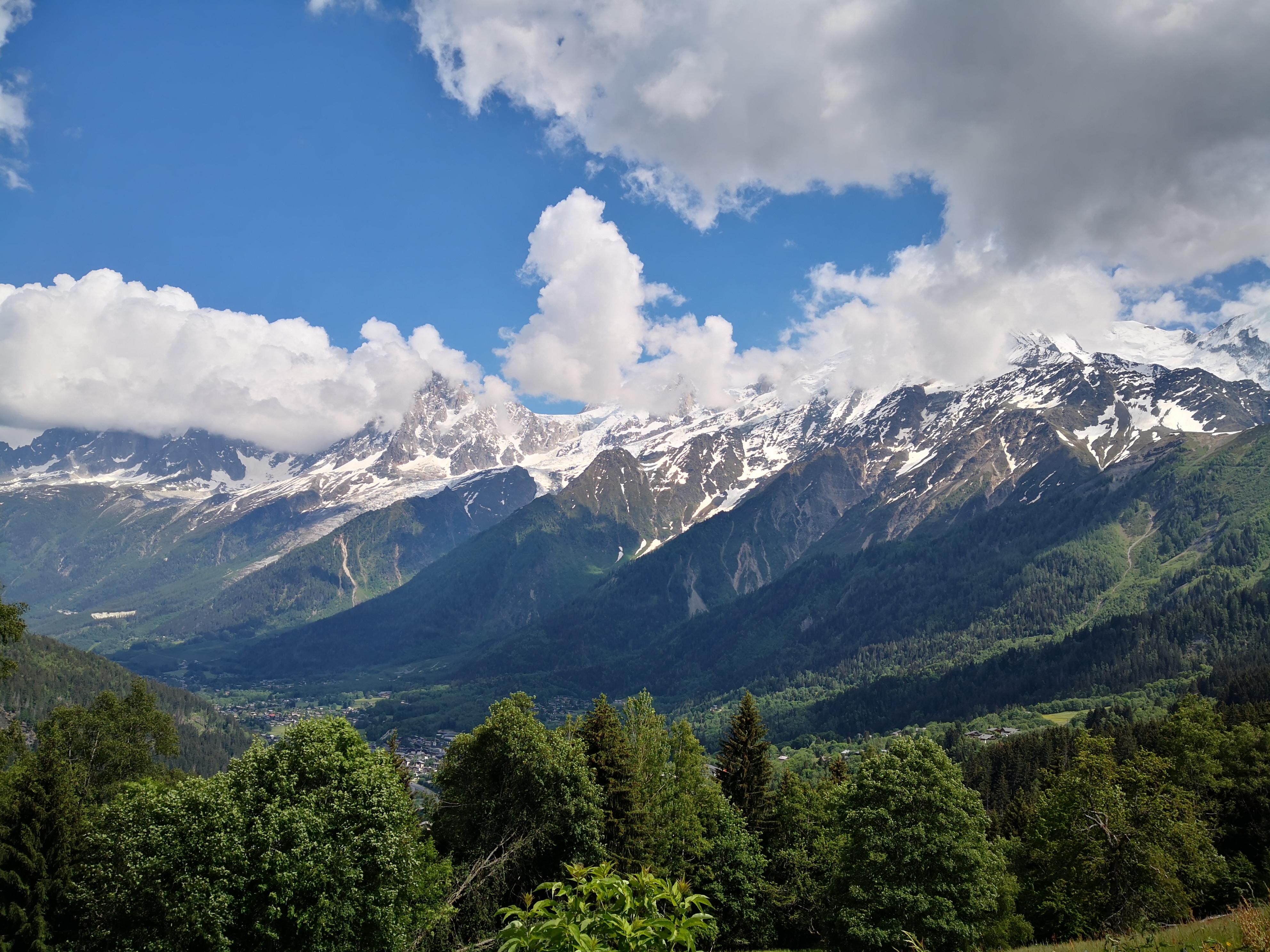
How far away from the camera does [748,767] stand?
60.5 meters

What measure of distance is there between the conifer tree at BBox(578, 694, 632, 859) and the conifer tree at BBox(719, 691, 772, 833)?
48.0 feet

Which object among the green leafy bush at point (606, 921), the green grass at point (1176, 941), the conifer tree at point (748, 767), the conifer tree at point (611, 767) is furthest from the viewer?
the conifer tree at point (748, 767)

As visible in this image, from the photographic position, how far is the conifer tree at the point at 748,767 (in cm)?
5938

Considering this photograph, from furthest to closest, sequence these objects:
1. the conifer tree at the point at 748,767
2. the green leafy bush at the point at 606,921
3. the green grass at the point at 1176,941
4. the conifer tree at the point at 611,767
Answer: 1. the conifer tree at the point at 748,767
2. the conifer tree at the point at 611,767
3. the green grass at the point at 1176,941
4. the green leafy bush at the point at 606,921

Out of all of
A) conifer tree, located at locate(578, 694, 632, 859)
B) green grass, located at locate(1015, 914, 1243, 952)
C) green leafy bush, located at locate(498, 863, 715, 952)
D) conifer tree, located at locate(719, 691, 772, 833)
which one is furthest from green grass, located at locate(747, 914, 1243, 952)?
conifer tree, located at locate(719, 691, 772, 833)

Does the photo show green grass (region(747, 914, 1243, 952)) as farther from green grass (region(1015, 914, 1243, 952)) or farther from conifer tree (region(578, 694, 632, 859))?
conifer tree (region(578, 694, 632, 859))

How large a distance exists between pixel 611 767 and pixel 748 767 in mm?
17372

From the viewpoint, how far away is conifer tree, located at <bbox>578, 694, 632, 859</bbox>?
46156 mm

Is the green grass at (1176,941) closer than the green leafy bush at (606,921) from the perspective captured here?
No

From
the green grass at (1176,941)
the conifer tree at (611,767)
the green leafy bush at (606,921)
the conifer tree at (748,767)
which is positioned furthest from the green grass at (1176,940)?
the conifer tree at (748,767)

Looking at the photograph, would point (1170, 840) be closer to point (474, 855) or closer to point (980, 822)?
point (980, 822)

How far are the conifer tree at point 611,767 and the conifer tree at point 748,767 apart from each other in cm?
1464

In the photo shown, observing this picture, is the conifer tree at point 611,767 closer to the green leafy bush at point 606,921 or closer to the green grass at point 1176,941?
the green grass at point 1176,941

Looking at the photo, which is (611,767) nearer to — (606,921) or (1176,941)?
(1176,941)
